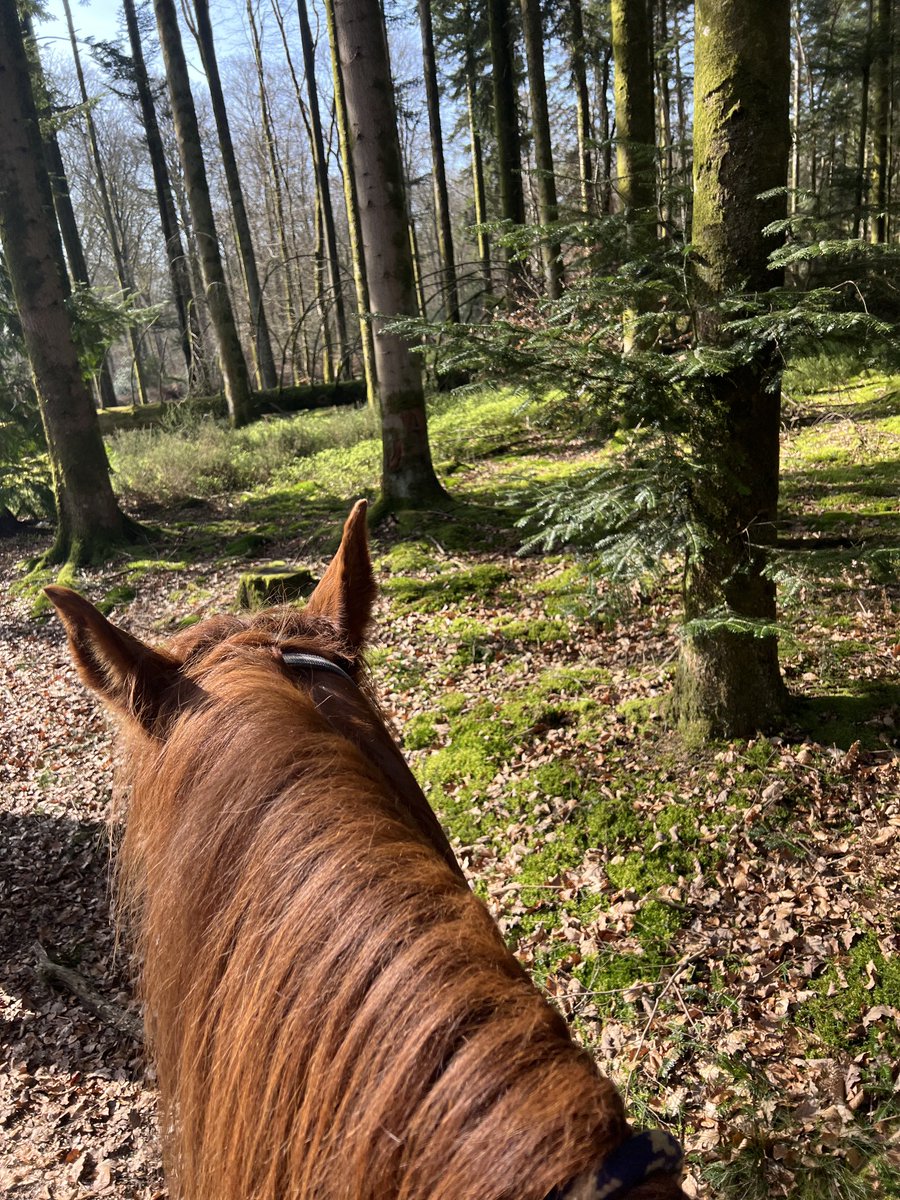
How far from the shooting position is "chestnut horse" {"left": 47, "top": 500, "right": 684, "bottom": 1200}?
79 centimetres

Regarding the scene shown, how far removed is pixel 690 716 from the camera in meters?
4.17

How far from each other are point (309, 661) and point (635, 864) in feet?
8.49

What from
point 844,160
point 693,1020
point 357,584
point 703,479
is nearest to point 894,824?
point 693,1020

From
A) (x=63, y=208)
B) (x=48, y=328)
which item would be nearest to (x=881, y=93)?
(x=48, y=328)

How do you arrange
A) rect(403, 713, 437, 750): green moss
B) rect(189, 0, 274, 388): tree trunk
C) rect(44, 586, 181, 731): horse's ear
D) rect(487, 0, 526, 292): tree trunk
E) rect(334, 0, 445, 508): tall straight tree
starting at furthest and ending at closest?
rect(189, 0, 274, 388): tree trunk < rect(487, 0, 526, 292): tree trunk < rect(334, 0, 445, 508): tall straight tree < rect(403, 713, 437, 750): green moss < rect(44, 586, 181, 731): horse's ear

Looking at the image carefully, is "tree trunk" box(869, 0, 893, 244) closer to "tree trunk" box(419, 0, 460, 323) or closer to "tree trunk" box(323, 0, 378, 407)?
"tree trunk" box(419, 0, 460, 323)

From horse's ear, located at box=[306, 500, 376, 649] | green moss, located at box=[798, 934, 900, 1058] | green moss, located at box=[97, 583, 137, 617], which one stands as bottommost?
green moss, located at box=[798, 934, 900, 1058]

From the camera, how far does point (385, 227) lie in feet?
25.0

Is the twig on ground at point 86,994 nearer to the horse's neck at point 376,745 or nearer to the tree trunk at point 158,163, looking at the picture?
the horse's neck at point 376,745

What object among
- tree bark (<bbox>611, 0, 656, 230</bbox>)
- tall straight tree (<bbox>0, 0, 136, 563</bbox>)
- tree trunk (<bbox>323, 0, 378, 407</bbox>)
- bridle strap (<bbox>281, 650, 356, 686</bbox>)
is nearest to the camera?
bridle strap (<bbox>281, 650, 356, 686</bbox>)

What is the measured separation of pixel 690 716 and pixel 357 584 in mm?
2838

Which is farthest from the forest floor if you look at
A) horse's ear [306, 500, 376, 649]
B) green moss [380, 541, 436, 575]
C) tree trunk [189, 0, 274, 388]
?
tree trunk [189, 0, 274, 388]

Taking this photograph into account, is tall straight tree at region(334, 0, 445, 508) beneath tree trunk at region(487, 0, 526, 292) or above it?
beneath

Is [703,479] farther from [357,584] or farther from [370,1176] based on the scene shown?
Answer: [370,1176]
